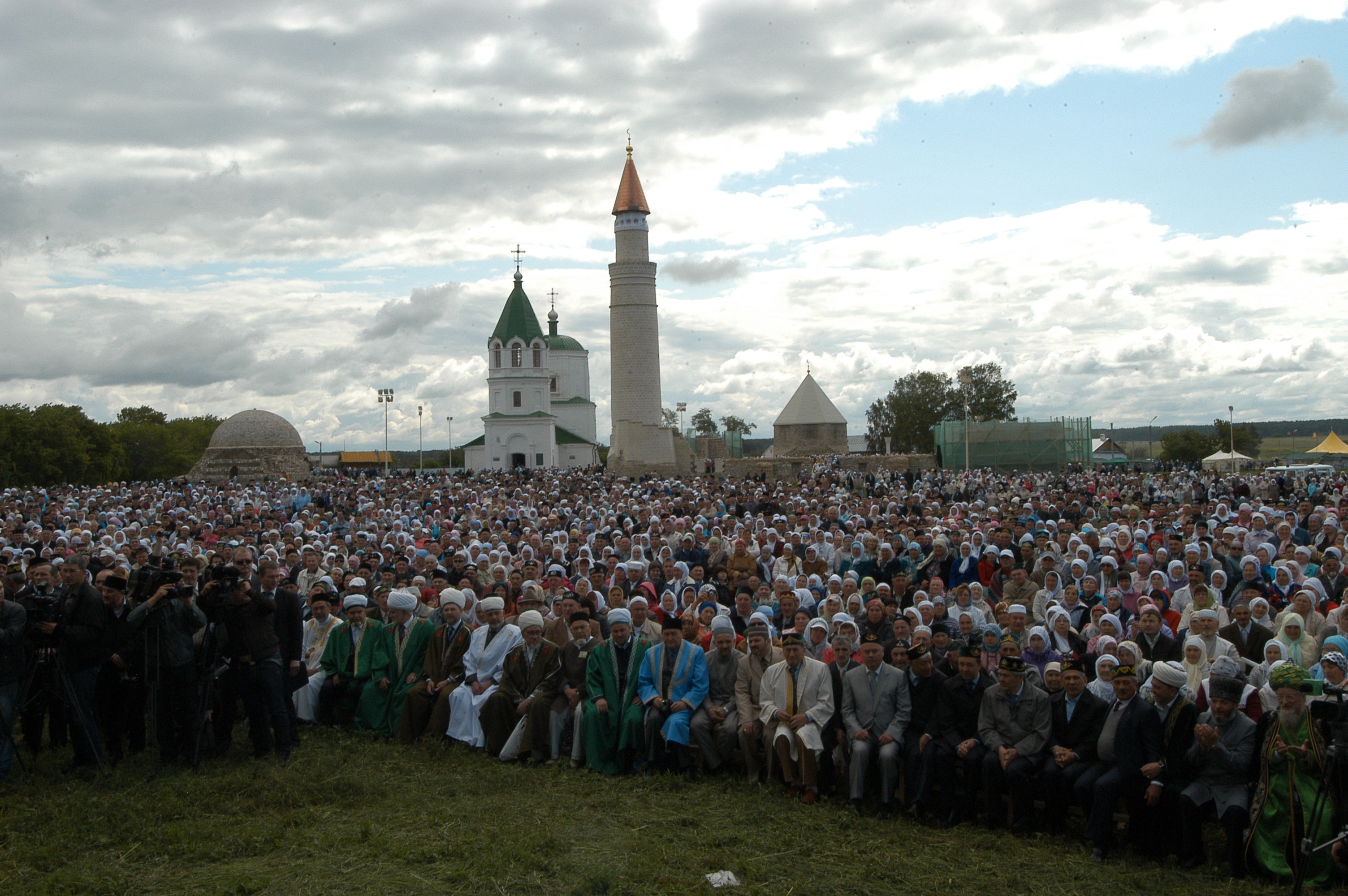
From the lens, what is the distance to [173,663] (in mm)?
6965

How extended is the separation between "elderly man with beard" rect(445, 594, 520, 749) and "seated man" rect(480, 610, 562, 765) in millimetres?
86

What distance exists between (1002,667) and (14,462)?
176 ft

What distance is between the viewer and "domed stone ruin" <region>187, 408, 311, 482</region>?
58438 millimetres

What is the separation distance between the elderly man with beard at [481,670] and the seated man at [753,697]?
6.11 ft

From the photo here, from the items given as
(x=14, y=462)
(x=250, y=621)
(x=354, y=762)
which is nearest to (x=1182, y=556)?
(x=354, y=762)

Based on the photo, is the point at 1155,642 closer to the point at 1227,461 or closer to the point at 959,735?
the point at 959,735

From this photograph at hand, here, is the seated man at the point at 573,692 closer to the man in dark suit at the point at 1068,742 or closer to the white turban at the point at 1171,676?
the man in dark suit at the point at 1068,742

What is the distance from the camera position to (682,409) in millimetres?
75250

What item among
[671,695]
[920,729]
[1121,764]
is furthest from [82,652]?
[1121,764]

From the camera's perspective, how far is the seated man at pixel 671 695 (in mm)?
6918

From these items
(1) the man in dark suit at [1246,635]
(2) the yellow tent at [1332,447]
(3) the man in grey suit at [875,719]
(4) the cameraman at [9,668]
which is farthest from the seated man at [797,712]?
(2) the yellow tent at [1332,447]

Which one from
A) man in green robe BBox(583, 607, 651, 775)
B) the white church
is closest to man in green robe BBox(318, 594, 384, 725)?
man in green robe BBox(583, 607, 651, 775)

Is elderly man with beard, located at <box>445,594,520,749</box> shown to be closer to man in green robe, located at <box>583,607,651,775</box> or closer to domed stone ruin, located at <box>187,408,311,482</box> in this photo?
man in green robe, located at <box>583,607,651,775</box>

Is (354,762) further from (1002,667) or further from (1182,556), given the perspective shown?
(1182,556)
